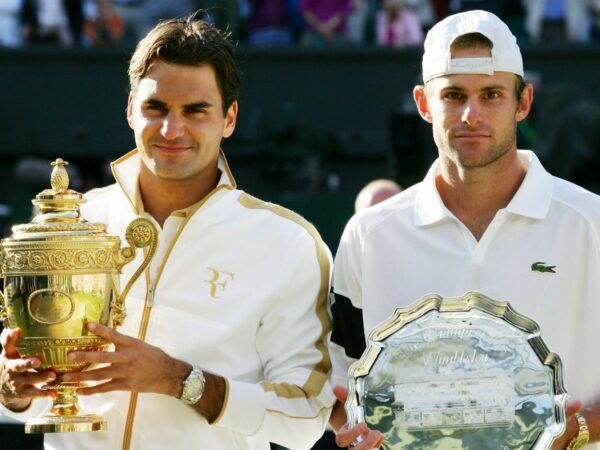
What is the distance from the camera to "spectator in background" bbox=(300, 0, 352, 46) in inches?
476

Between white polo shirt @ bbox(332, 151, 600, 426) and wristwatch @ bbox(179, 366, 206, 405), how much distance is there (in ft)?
1.22

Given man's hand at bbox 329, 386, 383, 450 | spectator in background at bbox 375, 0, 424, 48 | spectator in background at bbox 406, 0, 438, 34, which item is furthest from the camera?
spectator in background at bbox 375, 0, 424, 48

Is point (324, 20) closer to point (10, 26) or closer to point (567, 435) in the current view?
point (10, 26)

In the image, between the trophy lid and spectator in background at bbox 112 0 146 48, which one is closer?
the trophy lid

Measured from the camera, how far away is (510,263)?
3.95 meters

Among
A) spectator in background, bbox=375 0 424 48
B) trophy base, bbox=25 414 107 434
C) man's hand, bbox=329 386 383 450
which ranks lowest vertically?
man's hand, bbox=329 386 383 450

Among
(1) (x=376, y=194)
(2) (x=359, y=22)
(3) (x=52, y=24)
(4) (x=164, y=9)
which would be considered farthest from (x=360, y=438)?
(3) (x=52, y=24)

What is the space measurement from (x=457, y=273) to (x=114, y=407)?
954mm

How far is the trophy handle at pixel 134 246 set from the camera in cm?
390

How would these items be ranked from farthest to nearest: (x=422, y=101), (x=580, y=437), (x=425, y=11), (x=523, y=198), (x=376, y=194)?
(x=425, y=11) < (x=376, y=194) < (x=422, y=101) < (x=523, y=198) < (x=580, y=437)

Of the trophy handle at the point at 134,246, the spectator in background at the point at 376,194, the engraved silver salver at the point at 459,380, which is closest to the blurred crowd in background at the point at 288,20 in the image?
the spectator in background at the point at 376,194

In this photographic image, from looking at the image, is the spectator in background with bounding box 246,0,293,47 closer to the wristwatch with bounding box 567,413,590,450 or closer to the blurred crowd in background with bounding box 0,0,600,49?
the blurred crowd in background with bounding box 0,0,600,49

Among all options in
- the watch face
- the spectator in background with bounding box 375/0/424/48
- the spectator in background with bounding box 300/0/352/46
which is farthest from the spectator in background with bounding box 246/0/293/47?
the watch face

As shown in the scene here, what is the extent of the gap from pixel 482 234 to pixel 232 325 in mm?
694
